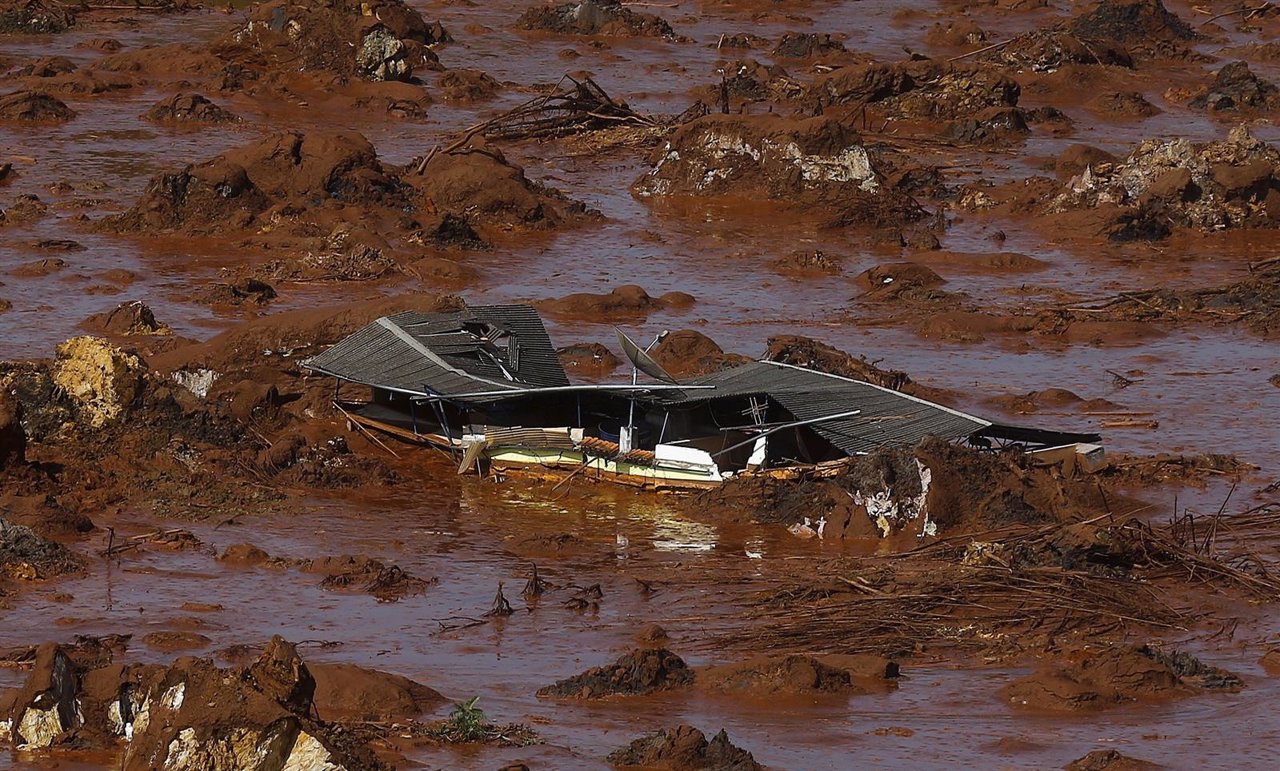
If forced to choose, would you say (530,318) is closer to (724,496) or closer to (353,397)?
(353,397)

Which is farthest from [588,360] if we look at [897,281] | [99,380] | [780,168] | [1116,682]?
[1116,682]

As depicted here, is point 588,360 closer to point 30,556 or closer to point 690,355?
point 690,355

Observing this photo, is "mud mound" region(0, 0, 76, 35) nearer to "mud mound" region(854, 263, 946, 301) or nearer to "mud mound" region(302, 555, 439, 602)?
"mud mound" region(854, 263, 946, 301)

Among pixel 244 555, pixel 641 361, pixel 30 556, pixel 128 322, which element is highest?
pixel 641 361

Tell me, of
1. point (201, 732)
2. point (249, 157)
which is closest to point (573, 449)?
point (201, 732)

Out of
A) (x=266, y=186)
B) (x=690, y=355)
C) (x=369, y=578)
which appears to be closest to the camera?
(x=369, y=578)

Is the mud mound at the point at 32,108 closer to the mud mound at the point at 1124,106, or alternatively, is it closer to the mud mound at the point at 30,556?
the mud mound at the point at 1124,106

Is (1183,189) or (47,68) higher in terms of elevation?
(1183,189)
